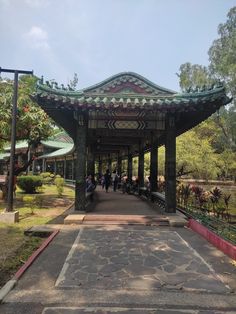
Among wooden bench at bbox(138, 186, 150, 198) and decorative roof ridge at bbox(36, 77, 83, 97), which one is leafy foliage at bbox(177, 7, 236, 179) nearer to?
wooden bench at bbox(138, 186, 150, 198)

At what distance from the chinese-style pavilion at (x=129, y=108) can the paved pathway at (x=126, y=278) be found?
12.9 ft

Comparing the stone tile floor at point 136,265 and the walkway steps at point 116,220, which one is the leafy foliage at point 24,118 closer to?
the walkway steps at point 116,220

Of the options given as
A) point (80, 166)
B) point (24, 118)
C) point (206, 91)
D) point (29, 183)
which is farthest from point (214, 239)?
point (29, 183)

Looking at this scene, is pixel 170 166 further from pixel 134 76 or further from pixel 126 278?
pixel 126 278

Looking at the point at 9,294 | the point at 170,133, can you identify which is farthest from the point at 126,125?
the point at 9,294

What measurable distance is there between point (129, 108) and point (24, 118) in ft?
24.0

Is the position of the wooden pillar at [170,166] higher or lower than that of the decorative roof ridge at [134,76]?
lower

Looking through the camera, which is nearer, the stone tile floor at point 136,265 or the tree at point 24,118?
the stone tile floor at point 136,265

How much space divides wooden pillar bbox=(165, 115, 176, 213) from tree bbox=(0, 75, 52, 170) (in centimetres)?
764

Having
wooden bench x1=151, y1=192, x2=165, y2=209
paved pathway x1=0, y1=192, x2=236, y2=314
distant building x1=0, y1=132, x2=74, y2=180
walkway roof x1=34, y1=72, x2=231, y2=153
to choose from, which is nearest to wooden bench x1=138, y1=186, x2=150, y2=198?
wooden bench x1=151, y1=192, x2=165, y2=209

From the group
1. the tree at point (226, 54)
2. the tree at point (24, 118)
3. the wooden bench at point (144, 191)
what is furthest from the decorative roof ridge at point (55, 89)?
the tree at point (226, 54)

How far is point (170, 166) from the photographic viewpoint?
42.3 feet

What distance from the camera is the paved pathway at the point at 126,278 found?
512 cm

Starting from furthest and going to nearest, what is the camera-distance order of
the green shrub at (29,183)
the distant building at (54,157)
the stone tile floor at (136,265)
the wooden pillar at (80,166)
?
the distant building at (54,157)
the green shrub at (29,183)
the wooden pillar at (80,166)
the stone tile floor at (136,265)
